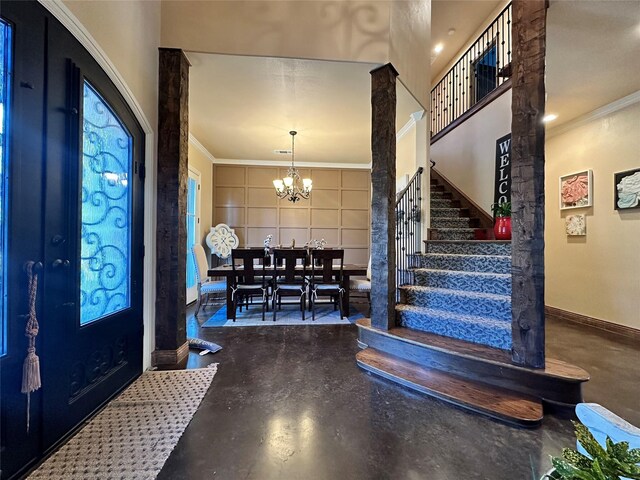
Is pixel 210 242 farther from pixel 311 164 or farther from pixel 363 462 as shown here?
pixel 363 462

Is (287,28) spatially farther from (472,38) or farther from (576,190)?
(472,38)

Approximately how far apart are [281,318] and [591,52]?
4664 millimetres

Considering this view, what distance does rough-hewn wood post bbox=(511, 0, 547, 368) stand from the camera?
74.0 inches

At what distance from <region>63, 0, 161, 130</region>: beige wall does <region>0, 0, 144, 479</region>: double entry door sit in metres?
0.19

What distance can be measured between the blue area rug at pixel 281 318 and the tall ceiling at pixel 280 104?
3.02 metres

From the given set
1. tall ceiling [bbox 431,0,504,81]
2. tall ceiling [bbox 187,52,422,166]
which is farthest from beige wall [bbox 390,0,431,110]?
tall ceiling [bbox 431,0,504,81]

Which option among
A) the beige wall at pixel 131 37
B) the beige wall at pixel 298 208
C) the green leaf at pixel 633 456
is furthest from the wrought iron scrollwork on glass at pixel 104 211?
the beige wall at pixel 298 208

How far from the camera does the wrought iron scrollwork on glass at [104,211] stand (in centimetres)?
168

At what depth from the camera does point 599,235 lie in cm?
364

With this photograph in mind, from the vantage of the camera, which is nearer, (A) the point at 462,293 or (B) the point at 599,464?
(B) the point at 599,464

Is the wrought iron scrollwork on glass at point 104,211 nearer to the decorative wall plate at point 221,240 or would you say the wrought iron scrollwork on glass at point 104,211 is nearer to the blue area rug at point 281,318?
the blue area rug at point 281,318

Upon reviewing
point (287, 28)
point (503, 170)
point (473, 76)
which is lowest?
point (503, 170)

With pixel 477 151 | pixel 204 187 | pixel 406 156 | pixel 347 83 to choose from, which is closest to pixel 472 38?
pixel 477 151

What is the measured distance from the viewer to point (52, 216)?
140cm
